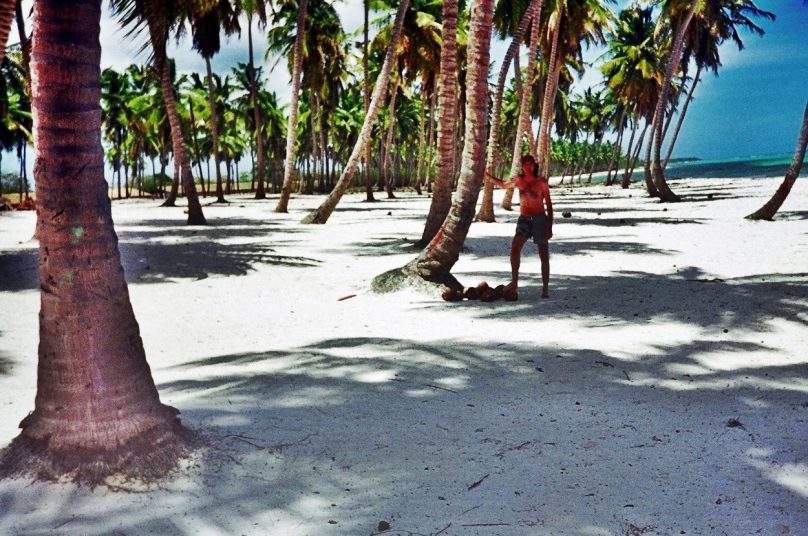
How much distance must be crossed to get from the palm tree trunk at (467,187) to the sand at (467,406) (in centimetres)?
50

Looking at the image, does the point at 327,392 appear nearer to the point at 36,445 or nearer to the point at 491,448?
the point at 491,448

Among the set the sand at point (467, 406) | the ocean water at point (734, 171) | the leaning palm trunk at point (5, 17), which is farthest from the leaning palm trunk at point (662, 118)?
the ocean water at point (734, 171)

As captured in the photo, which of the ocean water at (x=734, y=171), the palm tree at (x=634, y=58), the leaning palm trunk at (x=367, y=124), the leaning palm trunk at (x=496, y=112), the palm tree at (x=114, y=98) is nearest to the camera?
the leaning palm trunk at (x=367, y=124)

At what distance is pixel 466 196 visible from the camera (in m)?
8.38

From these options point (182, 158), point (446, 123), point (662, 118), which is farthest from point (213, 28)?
point (446, 123)

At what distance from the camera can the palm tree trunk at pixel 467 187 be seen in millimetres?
8438

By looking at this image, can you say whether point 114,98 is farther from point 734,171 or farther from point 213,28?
point 734,171

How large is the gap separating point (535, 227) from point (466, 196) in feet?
3.83

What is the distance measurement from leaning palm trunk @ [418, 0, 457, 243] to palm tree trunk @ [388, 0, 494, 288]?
86.5 inches

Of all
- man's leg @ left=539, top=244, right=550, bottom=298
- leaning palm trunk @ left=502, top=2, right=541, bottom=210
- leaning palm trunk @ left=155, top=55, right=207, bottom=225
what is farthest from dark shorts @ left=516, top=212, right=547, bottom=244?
leaning palm trunk @ left=155, top=55, right=207, bottom=225

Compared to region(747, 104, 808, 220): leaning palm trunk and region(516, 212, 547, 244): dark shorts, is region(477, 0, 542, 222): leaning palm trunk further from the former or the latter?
region(516, 212, 547, 244): dark shorts

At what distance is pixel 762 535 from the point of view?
2.68 metres

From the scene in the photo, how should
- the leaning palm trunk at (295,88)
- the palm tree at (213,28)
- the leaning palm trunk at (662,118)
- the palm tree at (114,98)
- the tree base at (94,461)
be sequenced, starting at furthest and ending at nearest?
the palm tree at (114,98)
the palm tree at (213,28)
the leaning palm trunk at (662,118)
the leaning palm trunk at (295,88)
the tree base at (94,461)

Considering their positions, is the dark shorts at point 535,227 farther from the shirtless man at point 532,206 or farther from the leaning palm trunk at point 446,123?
the leaning palm trunk at point 446,123
